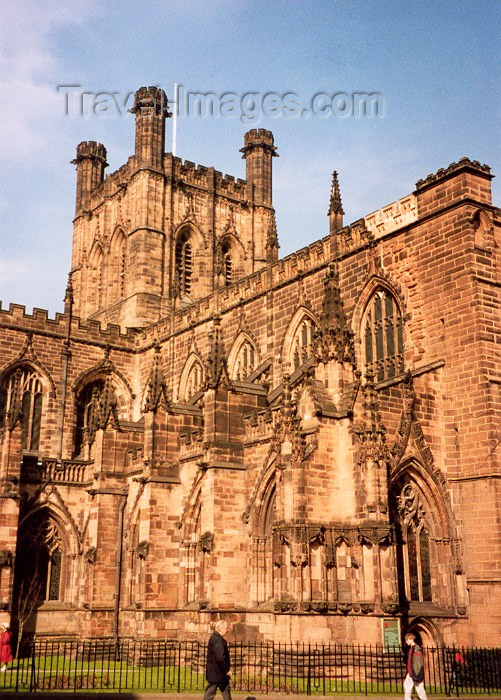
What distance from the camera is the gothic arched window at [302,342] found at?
30.6m

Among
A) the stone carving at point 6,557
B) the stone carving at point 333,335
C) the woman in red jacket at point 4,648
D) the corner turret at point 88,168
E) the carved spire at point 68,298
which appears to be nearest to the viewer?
the stone carving at point 333,335

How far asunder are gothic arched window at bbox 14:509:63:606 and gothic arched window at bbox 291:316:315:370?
10762mm

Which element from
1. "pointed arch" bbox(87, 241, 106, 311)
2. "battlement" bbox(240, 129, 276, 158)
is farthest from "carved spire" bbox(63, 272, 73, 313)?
"battlement" bbox(240, 129, 276, 158)

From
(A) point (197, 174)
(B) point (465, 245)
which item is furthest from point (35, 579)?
(A) point (197, 174)

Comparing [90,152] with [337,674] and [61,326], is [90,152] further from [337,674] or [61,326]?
[337,674]

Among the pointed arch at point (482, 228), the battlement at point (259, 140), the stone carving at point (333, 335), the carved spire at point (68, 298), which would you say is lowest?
the stone carving at point (333, 335)

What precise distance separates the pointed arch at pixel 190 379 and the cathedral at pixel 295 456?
0.09 metres

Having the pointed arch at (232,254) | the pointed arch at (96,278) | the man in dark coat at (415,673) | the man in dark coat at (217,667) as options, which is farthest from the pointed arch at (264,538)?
the pointed arch at (96,278)

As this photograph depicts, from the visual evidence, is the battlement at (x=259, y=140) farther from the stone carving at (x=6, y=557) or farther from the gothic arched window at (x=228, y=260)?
the stone carving at (x=6, y=557)

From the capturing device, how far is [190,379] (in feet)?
124

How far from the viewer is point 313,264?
3091 cm

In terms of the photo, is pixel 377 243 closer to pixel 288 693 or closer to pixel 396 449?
pixel 396 449

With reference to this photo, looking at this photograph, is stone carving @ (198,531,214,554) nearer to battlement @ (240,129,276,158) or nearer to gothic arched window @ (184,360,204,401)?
gothic arched window @ (184,360,204,401)

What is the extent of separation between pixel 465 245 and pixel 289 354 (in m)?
8.97
